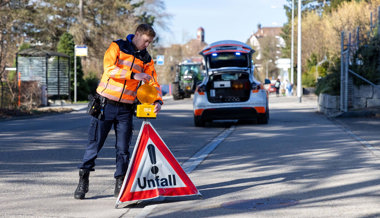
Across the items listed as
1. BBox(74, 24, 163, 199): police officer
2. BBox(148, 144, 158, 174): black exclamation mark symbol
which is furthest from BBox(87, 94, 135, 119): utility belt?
BBox(148, 144, 158, 174): black exclamation mark symbol

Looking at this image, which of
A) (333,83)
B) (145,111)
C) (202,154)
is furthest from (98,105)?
(333,83)

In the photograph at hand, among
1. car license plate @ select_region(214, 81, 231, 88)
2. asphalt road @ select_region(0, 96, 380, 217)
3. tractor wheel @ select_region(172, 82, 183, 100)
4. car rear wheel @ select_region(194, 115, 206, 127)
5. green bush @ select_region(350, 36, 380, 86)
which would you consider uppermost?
green bush @ select_region(350, 36, 380, 86)

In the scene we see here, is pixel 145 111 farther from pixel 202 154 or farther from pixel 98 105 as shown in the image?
pixel 202 154

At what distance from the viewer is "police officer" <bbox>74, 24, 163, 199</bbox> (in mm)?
6852

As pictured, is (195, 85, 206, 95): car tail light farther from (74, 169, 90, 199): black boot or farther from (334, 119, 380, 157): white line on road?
(74, 169, 90, 199): black boot

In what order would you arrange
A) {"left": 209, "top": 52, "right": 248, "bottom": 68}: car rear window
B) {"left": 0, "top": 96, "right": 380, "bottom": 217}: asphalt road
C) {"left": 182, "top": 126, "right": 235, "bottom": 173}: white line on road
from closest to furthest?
{"left": 0, "top": 96, "right": 380, "bottom": 217}: asphalt road
{"left": 182, "top": 126, "right": 235, "bottom": 173}: white line on road
{"left": 209, "top": 52, "right": 248, "bottom": 68}: car rear window

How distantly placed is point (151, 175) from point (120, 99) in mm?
879

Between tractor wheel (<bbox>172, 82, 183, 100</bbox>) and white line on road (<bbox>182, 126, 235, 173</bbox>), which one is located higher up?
tractor wheel (<bbox>172, 82, 183, 100</bbox>)

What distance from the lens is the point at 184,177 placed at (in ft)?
22.2

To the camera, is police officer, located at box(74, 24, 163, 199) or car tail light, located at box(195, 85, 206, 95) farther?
car tail light, located at box(195, 85, 206, 95)

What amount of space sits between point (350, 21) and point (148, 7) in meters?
26.1

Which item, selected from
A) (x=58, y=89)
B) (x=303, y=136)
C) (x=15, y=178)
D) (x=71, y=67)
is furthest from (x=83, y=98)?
(x=15, y=178)

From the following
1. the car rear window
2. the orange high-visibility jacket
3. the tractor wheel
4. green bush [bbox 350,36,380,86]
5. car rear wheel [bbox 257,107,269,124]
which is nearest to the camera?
the orange high-visibility jacket

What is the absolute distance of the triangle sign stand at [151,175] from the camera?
6.45m
